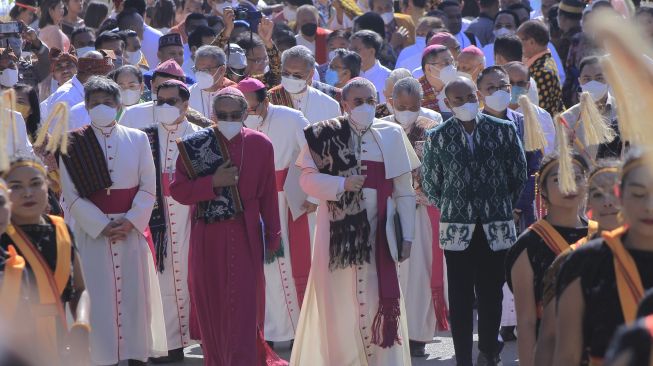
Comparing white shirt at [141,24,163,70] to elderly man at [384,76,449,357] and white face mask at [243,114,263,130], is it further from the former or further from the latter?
elderly man at [384,76,449,357]

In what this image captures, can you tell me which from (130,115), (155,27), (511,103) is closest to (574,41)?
(511,103)

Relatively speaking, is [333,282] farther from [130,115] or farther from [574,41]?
[574,41]

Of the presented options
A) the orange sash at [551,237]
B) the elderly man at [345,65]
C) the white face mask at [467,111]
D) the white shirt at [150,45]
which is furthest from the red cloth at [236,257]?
the white shirt at [150,45]

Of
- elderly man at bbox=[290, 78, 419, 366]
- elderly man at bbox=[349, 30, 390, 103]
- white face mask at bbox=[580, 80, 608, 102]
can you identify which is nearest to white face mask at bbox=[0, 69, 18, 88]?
elderly man at bbox=[290, 78, 419, 366]

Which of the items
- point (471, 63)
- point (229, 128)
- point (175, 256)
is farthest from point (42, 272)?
point (471, 63)

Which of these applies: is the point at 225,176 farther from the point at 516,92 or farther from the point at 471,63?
the point at 471,63

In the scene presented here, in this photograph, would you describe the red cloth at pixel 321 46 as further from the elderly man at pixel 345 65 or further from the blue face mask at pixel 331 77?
the elderly man at pixel 345 65

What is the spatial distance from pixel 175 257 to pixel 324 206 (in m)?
1.53

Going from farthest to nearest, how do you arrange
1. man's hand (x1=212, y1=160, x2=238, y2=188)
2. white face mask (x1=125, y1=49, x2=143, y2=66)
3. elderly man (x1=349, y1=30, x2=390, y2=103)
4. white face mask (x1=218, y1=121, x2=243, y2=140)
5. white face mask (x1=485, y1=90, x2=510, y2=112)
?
white face mask (x1=125, y1=49, x2=143, y2=66) → elderly man (x1=349, y1=30, x2=390, y2=103) → white face mask (x1=485, y1=90, x2=510, y2=112) → white face mask (x1=218, y1=121, x2=243, y2=140) → man's hand (x1=212, y1=160, x2=238, y2=188)

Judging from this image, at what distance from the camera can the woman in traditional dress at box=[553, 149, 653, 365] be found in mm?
5559

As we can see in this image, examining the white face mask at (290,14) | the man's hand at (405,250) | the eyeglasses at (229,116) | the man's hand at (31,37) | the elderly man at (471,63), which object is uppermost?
the white face mask at (290,14)

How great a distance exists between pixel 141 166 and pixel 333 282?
1.47 meters

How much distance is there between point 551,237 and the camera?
721 centimetres

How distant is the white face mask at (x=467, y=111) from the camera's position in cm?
964
